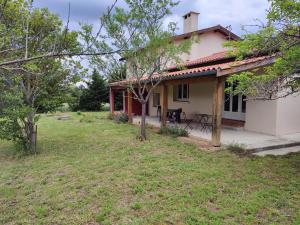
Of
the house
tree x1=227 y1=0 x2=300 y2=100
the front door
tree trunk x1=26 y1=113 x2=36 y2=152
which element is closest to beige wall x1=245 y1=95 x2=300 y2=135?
the house

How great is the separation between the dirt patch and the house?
27 cm

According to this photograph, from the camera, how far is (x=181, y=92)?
14359 mm

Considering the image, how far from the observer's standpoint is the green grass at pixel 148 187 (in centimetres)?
348

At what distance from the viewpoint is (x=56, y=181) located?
4906 millimetres

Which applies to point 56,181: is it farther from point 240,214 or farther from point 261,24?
point 261,24

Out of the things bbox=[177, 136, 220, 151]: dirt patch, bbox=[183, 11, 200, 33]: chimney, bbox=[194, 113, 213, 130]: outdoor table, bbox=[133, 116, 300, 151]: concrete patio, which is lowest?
bbox=[177, 136, 220, 151]: dirt patch

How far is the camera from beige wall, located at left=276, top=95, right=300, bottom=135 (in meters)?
8.70

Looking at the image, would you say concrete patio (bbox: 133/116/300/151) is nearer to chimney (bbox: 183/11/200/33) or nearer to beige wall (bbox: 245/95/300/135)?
beige wall (bbox: 245/95/300/135)

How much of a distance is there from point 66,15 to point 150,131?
347 inches

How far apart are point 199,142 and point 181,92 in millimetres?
6812

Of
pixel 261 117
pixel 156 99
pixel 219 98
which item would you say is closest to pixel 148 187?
pixel 219 98

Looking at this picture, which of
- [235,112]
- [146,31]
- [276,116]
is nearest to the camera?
[146,31]

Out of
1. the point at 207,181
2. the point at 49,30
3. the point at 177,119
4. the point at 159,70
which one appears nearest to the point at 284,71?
the point at 207,181

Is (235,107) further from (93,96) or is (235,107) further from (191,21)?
(93,96)
